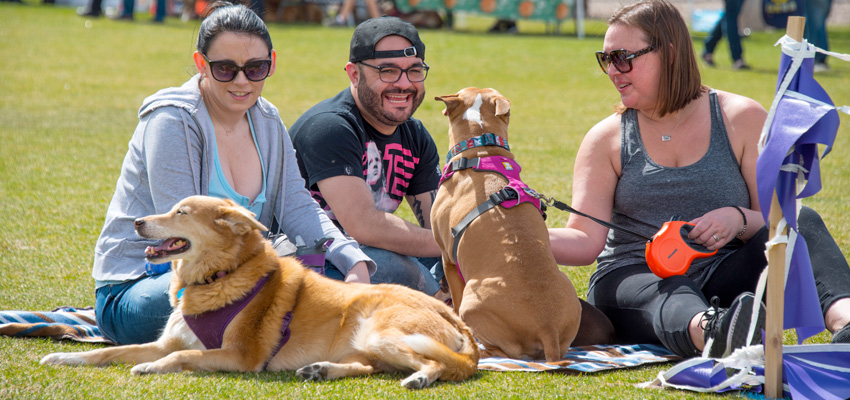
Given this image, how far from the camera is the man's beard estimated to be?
4.55 metres

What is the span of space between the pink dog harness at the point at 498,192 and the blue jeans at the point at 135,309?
4.79ft

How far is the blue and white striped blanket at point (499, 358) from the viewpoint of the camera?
3.56 metres

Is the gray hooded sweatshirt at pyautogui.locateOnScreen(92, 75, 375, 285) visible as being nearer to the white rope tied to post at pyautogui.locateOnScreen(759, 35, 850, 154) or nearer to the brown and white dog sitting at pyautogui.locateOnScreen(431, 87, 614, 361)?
the brown and white dog sitting at pyautogui.locateOnScreen(431, 87, 614, 361)

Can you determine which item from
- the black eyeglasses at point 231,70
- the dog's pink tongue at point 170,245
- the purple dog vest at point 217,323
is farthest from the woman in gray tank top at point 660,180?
the dog's pink tongue at point 170,245

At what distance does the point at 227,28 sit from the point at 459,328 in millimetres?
1823

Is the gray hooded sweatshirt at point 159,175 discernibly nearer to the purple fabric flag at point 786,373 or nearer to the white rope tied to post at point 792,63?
the purple fabric flag at point 786,373

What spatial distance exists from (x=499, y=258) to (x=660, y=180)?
0.99m

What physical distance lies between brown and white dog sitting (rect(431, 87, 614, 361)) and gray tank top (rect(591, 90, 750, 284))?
0.49m

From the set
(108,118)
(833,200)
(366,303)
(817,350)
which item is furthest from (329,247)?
(108,118)

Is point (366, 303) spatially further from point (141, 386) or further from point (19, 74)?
point (19, 74)

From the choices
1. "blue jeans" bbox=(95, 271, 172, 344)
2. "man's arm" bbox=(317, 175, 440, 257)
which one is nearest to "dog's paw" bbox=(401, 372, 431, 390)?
"blue jeans" bbox=(95, 271, 172, 344)

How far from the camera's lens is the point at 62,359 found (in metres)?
3.39

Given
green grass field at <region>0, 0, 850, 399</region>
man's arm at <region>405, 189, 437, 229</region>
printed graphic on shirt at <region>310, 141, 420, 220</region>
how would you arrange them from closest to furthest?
green grass field at <region>0, 0, 850, 399</region> < printed graphic on shirt at <region>310, 141, 420, 220</region> < man's arm at <region>405, 189, 437, 229</region>

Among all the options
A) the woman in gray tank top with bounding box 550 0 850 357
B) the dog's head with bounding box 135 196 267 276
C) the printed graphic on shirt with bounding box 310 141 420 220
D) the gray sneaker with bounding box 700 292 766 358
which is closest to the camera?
the gray sneaker with bounding box 700 292 766 358
